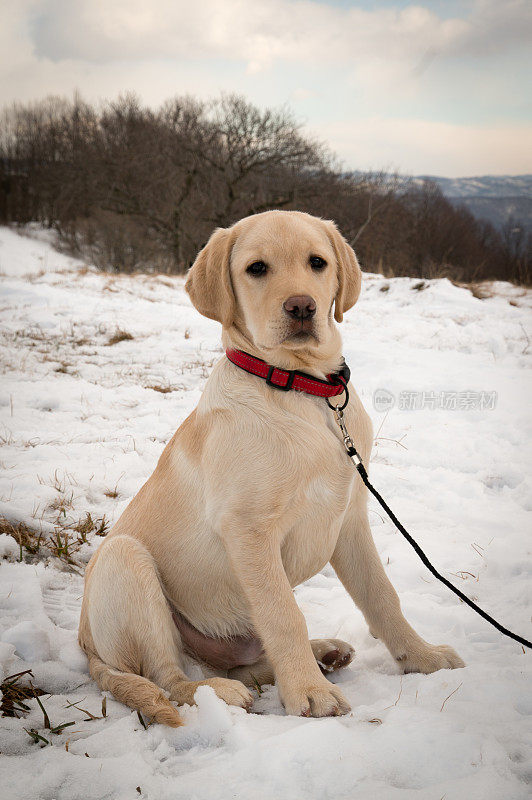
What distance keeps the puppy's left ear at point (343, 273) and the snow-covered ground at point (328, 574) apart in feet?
5.14

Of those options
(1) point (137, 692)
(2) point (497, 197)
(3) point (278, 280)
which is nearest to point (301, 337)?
(3) point (278, 280)

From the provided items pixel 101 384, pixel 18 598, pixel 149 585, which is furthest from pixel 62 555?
pixel 101 384

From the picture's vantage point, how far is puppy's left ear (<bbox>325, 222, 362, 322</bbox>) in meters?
2.52

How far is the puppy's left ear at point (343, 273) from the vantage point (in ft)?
8.27

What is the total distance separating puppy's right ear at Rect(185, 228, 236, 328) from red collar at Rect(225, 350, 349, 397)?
0.67ft

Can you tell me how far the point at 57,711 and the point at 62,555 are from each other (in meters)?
1.20

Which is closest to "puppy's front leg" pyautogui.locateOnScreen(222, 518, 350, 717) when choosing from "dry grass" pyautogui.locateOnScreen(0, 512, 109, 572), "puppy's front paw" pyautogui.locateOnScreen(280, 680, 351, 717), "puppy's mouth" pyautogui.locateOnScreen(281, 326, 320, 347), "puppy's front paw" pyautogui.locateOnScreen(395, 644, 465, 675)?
"puppy's front paw" pyautogui.locateOnScreen(280, 680, 351, 717)

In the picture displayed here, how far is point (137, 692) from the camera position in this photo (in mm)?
1927

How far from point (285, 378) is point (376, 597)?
1067 mm

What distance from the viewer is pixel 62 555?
3.07 m

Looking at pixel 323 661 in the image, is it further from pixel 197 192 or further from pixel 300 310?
pixel 197 192

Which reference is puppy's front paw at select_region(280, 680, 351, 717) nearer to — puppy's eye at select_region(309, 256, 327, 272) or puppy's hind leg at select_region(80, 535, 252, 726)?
puppy's hind leg at select_region(80, 535, 252, 726)

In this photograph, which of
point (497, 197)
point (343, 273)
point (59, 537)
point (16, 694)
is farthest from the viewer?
point (497, 197)

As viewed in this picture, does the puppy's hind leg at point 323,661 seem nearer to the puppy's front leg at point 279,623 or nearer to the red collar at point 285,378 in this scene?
the puppy's front leg at point 279,623
